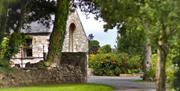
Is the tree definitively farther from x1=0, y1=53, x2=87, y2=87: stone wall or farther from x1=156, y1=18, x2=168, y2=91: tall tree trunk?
x1=0, y1=53, x2=87, y2=87: stone wall

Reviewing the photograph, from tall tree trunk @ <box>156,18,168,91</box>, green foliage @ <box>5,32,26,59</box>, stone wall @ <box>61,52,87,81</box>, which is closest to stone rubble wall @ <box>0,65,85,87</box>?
stone wall @ <box>61,52,87,81</box>

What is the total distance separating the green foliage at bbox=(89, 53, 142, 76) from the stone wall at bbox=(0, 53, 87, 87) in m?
19.8

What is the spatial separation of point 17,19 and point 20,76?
410 cm

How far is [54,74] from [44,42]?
23.1 metres

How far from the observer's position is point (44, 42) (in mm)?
56125

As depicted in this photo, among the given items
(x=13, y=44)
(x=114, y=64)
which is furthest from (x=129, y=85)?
(x=114, y=64)

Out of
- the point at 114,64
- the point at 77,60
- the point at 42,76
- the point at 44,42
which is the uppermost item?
the point at 44,42

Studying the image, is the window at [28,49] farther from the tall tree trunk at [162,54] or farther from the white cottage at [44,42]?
the tall tree trunk at [162,54]

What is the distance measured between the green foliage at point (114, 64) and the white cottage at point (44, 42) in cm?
436

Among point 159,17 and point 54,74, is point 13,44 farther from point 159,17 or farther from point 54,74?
point 159,17

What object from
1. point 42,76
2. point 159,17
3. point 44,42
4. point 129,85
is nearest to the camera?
point 159,17

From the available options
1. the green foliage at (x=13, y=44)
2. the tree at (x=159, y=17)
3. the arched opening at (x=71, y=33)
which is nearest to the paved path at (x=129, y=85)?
the green foliage at (x=13, y=44)

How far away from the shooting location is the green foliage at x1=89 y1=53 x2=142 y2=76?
55.2m

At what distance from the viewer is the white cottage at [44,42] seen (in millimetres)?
55281
